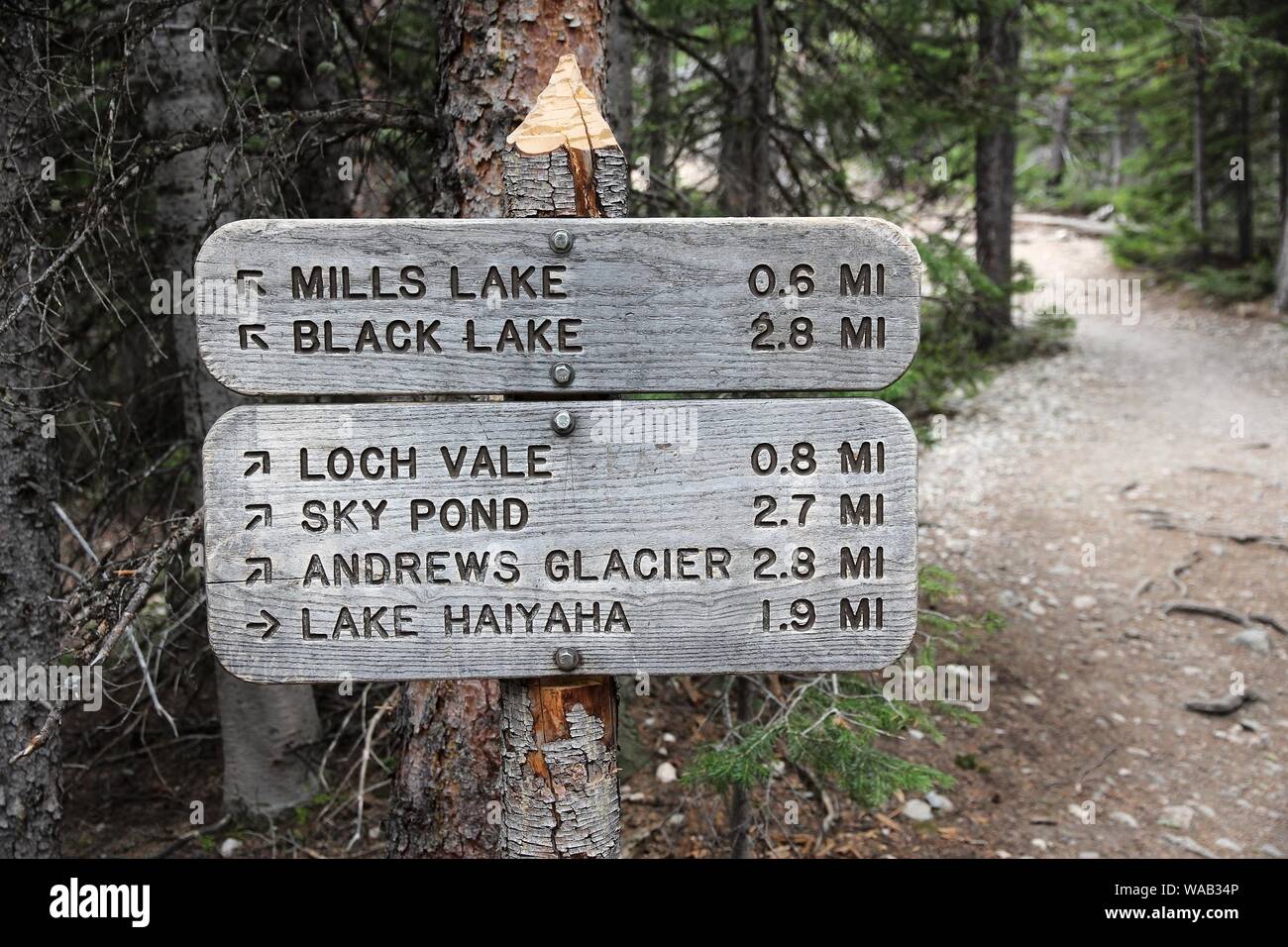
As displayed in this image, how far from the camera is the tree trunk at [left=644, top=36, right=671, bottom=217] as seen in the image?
196 inches

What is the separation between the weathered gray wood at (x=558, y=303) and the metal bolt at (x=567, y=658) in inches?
21.4

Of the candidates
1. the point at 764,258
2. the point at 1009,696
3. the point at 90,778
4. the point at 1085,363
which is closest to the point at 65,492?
the point at 90,778

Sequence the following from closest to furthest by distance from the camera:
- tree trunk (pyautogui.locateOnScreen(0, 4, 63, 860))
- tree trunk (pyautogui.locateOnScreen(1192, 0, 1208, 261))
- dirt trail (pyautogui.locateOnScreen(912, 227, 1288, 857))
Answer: tree trunk (pyautogui.locateOnScreen(0, 4, 63, 860)), dirt trail (pyautogui.locateOnScreen(912, 227, 1288, 857)), tree trunk (pyautogui.locateOnScreen(1192, 0, 1208, 261))

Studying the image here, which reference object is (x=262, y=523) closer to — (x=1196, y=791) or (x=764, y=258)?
(x=764, y=258)

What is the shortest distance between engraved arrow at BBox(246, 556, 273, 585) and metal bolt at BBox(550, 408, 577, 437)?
646 mm

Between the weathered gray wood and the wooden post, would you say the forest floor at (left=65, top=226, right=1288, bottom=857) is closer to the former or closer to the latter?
the wooden post

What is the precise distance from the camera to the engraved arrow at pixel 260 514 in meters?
1.99

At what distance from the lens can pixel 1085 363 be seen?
48.0 ft

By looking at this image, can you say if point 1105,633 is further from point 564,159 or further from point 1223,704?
point 564,159

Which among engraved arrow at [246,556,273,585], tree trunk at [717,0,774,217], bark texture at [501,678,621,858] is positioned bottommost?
bark texture at [501,678,621,858]
